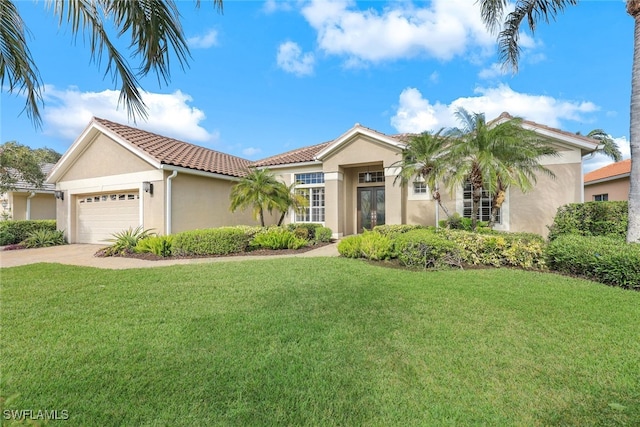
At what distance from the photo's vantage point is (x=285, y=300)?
541cm

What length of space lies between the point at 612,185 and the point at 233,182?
2602 cm

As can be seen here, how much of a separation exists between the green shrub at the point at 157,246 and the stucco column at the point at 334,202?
24.6 ft

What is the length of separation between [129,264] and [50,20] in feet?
26.8

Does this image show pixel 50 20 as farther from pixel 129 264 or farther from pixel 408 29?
pixel 408 29

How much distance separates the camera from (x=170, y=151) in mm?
15133

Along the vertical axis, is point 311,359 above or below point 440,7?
below

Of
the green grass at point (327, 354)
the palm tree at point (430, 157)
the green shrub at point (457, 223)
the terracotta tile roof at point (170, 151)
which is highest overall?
the terracotta tile roof at point (170, 151)

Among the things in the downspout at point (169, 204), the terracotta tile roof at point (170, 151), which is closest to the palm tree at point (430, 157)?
the terracotta tile roof at point (170, 151)

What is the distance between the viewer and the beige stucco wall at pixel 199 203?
528 inches

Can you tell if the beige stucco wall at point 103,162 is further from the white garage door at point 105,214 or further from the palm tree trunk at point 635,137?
the palm tree trunk at point 635,137

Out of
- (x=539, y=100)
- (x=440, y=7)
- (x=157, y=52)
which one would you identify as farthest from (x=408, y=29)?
(x=157, y=52)

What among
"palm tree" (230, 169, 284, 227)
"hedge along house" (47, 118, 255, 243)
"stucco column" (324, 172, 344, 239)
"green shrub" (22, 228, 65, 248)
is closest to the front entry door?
"stucco column" (324, 172, 344, 239)

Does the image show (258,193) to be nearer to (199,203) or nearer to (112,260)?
(199,203)

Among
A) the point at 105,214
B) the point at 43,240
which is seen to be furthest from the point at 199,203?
the point at 43,240
